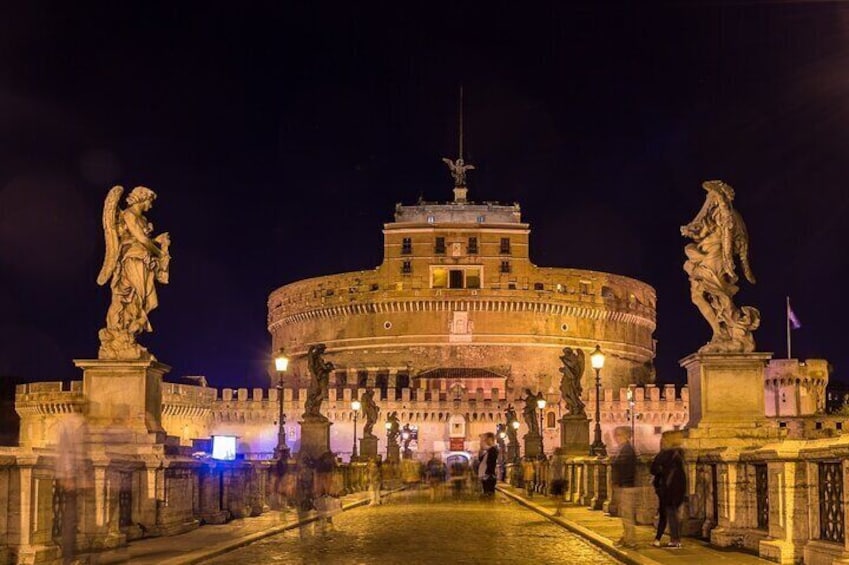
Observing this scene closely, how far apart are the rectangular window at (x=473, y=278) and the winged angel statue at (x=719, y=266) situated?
80.9m

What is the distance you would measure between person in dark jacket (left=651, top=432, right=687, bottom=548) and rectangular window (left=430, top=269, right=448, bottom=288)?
8317 cm

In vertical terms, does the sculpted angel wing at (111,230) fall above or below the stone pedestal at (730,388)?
above

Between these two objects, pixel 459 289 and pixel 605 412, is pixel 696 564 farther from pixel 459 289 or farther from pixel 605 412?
pixel 459 289

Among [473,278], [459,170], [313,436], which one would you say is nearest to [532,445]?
[313,436]

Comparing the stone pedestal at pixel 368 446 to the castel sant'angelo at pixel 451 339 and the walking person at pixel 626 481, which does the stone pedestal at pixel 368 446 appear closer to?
the walking person at pixel 626 481

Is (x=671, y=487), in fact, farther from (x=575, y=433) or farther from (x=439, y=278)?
(x=439, y=278)

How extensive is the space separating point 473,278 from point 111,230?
269ft

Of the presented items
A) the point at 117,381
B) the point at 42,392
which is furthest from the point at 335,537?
the point at 42,392

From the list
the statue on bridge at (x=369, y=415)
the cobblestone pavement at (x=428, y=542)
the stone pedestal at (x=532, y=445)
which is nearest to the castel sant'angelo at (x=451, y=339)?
the statue on bridge at (x=369, y=415)

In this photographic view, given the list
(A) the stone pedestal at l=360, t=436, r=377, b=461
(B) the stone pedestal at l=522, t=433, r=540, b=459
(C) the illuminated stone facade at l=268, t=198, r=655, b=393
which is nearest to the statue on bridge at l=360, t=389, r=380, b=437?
(A) the stone pedestal at l=360, t=436, r=377, b=461

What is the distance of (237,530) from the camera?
54.6 feet

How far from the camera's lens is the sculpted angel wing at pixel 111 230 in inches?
622

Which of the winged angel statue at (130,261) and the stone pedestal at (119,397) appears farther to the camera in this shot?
the winged angel statue at (130,261)

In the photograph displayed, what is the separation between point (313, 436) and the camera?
94.0 ft
